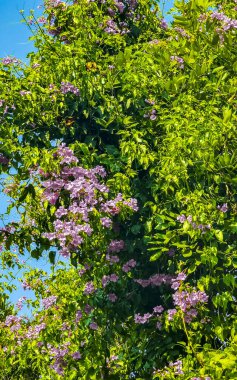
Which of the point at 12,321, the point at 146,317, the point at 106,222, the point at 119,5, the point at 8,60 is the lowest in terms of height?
the point at 146,317

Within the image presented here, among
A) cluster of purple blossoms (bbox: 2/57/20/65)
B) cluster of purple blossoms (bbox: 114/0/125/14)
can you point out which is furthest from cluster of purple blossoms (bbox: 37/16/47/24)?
cluster of purple blossoms (bbox: 114/0/125/14)

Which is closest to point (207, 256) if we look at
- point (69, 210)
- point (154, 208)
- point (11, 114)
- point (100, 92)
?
point (154, 208)

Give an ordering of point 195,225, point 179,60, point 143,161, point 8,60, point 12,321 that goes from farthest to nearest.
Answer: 1. point 12,321
2. point 8,60
3. point 179,60
4. point 143,161
5. point 195,225

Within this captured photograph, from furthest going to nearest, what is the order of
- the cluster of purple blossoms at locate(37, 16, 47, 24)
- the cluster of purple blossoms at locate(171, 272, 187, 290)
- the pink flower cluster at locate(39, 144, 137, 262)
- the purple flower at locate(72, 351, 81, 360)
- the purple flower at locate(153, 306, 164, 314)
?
the cluster of purple blossoms at locate(37, 16, 47, 24), the purple flower at locate(72, 351, 81, 360), the purple flower at locate(153, 306, 164, 314), the cluster of purple blossoms at locate(171, 272, 187, 290), the pink flower cluster at locate(39, 144, 137, 262)

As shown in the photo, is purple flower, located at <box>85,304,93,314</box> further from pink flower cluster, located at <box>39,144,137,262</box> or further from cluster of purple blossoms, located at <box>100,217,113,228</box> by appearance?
cluster of purple blossoms, located at <box>100,217,113,228</box>

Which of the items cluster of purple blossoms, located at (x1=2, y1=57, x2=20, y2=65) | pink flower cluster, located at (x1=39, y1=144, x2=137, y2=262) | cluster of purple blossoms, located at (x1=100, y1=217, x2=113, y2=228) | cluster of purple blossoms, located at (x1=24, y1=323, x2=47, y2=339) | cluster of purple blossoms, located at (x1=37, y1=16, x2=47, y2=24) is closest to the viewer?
pink flower cluster, located at (x1=39, y1=144, x2=137, y2=262)

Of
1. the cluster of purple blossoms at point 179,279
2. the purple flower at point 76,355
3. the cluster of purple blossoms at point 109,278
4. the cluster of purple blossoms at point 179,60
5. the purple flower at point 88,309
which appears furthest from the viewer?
the purple flower at point 76,355

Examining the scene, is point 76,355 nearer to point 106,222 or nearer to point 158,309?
point 158,309

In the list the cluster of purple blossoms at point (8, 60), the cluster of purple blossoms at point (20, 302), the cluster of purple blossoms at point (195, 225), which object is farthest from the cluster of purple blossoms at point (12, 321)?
the cluster of purple blossoms at point (195, 225)

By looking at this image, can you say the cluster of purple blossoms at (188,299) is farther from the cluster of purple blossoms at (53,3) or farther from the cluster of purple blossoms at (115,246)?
the cluster of purple blossoms at (53,3)

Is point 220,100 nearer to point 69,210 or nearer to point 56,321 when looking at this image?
point 69,210

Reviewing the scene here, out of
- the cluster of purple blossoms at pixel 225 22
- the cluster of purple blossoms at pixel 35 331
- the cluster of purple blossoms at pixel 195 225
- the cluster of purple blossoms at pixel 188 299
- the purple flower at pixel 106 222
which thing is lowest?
the cluster of purple blossoms at pixel 188 299

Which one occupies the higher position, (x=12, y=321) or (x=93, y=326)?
(x=12, y=321)

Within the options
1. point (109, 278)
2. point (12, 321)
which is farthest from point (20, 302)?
point (109, 278)
